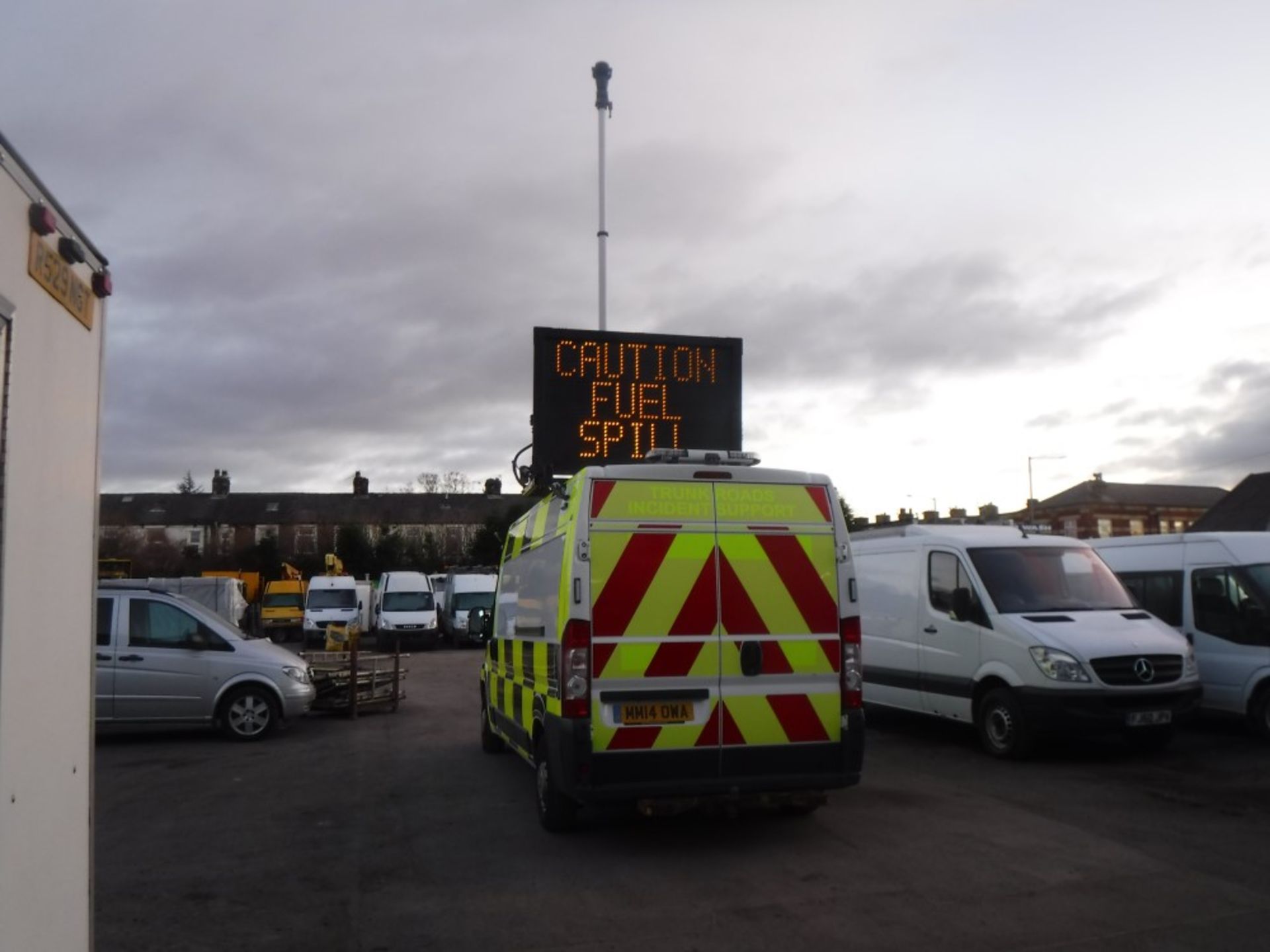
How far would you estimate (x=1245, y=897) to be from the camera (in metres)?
6.13

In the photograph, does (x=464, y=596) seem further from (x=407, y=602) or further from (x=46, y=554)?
(x=46, y=554)

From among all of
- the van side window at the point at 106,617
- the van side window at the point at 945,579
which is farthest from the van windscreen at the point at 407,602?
the van side window at the point at 945,579

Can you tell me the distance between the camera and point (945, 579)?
12273 mm

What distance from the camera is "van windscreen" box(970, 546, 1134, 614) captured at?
1152 cm

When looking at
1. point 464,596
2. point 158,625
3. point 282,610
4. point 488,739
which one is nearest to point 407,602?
point 464,596

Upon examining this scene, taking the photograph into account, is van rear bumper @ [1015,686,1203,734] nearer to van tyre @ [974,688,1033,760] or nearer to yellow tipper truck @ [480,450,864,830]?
van tyre @ [974,688,1033,760]

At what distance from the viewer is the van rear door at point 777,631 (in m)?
7.40

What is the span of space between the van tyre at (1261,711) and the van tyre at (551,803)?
26.1 ft

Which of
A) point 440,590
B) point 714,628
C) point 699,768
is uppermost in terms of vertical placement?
point 714,628

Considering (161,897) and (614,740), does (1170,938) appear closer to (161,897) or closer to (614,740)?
(614,740)

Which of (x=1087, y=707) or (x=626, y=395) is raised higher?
(x=626, y=395)

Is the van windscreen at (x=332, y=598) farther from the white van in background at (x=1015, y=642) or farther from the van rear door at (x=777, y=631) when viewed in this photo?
the van rear door at (x=777, y=631)

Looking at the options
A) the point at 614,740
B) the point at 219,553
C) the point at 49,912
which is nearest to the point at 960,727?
the point at 614,740

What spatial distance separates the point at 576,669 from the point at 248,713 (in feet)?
25.9
